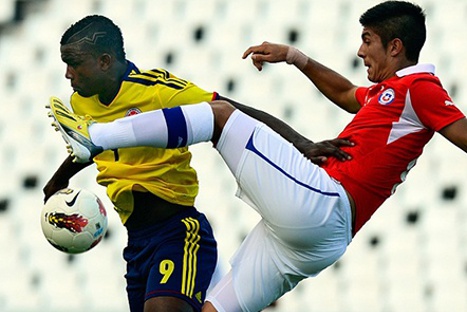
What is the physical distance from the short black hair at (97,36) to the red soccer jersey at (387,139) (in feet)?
3.74

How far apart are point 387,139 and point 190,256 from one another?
40.6 inches

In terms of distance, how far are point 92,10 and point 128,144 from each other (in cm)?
352

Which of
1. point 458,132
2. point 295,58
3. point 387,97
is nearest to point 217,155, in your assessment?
point 295,58

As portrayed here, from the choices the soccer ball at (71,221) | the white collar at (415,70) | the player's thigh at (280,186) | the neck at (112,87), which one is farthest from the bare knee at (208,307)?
the white collar at (415,70)

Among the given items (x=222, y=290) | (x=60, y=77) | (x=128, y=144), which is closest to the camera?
(x=128, y=144)

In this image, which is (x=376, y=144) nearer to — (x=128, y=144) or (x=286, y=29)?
(x=128, y=144)

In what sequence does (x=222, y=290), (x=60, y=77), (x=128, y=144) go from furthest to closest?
(x=60, y=77) < (x=222, y=290) < (x=128, y=144)

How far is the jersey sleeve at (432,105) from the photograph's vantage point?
5000 mm

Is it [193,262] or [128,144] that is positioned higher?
[128,144]

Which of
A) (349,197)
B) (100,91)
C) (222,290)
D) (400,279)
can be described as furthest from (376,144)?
(400,279)

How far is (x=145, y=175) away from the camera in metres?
5.51

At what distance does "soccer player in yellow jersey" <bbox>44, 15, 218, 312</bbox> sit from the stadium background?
8.15 feet

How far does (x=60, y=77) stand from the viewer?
8.14m

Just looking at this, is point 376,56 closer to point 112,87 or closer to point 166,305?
point 112,87
